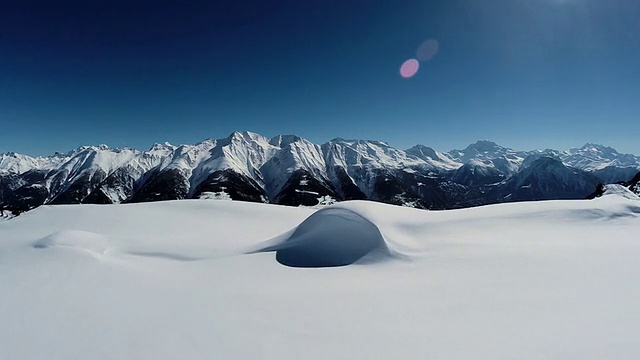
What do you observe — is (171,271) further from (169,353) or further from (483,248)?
(483,248)

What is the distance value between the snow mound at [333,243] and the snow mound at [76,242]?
6.57m

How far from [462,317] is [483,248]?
19.4 ft

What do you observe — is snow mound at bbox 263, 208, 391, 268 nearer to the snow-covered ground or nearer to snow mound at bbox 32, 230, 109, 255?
the snow-covered ground

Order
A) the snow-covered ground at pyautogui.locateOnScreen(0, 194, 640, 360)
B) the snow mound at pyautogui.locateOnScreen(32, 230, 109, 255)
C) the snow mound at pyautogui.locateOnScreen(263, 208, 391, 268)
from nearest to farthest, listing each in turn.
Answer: the snow-covered ground at pyautogui.locateOnScreen(0, 194, 640, 360)
the snow mound at pyautogui.locateOnScreen(263, 208, 391, 268)
the snow mound at pyautogui.locateOnScreen(32, 230, 109, 255)

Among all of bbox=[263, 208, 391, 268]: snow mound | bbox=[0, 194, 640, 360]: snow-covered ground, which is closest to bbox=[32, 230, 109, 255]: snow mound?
bbox=[0, 194, 640, 360]: snow-covered ground

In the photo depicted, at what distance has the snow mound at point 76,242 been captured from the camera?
11742 mm

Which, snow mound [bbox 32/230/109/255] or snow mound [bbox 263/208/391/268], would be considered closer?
snow mound [bbox 263/208/391/268]

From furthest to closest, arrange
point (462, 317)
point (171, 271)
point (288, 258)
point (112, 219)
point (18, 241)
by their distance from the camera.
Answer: point (112, 219) → point (18, 241) → point (288, 258) → point (171, 271) → point (462, 317)

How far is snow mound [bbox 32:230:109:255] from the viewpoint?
1174 cm

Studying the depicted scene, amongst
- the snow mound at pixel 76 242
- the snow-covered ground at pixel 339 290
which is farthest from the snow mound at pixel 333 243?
the snow mound at pixel 76 242

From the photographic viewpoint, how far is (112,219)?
1783 centimetres

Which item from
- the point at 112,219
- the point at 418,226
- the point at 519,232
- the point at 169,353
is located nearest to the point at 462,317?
the point at 169,353

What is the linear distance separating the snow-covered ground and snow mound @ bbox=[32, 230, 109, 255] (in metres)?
0.09

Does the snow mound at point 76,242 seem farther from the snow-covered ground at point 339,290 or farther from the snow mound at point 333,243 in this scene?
the snow mound at point 333,243
